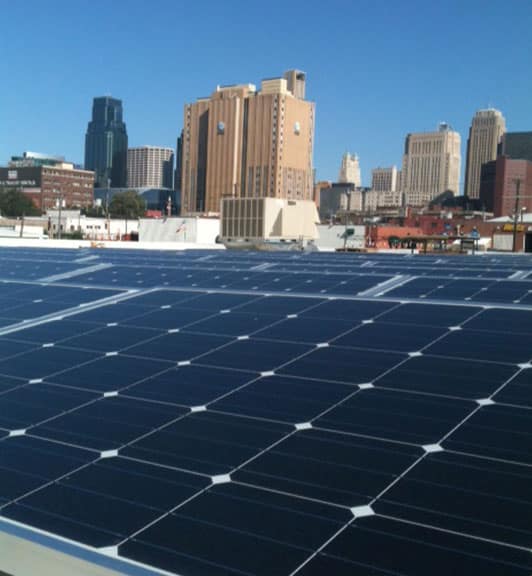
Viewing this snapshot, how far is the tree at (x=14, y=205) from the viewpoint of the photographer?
613 ft

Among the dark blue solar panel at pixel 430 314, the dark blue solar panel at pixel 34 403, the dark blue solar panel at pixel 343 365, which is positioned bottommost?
the dark blue solar panel at pixel 34 403

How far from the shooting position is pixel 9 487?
8.30 meters

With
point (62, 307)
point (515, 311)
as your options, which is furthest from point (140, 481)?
point (62, 307)

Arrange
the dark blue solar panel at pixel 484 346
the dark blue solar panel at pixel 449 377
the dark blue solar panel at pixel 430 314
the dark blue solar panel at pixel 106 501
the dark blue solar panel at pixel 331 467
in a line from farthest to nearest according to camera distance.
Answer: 1. the dark blue solar panel at pixel 430 314
2. the dark blue solar panel at pixel 484 346
3. the dark blue solar panel at pixel 449 377
4. the dark blue solar panel at pixel 331 467
5. the dark blue solar panel at pixel 106 501

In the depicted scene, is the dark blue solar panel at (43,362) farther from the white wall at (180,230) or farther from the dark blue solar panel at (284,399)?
the white wall at (180,230)

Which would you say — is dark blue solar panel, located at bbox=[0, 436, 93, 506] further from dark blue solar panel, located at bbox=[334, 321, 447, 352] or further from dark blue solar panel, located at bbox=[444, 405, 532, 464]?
dark blue solar panel, located at bbox=[334, 321, 447, 352]

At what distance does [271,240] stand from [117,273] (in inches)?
2051

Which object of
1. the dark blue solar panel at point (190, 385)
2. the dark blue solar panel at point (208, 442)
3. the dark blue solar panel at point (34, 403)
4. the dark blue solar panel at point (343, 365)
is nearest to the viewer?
the dark blue solar panel at point (208, 442)

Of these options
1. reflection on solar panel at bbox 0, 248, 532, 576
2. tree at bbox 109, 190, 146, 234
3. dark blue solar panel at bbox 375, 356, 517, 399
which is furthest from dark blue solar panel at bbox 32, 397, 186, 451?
tree at bbox 109, 190, 146, 234

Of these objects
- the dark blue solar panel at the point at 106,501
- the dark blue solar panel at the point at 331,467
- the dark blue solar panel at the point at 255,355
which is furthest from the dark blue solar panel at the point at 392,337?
the dark blue solar panel at the point at 106,501

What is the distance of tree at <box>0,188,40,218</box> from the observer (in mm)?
186738

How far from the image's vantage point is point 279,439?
29.2 feet

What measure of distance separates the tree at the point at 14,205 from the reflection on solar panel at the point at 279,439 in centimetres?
18064

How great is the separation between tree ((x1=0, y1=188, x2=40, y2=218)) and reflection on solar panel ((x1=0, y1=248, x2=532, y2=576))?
7112 inches
